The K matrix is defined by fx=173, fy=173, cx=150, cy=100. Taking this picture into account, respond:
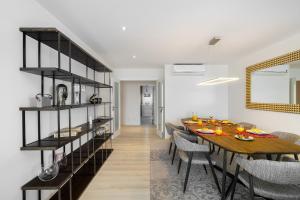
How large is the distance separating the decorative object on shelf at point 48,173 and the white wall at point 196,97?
4.10 meters

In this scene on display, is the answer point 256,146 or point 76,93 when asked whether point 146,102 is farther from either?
point 256,146

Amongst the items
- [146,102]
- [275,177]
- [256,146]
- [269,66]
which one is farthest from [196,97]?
[146,102]

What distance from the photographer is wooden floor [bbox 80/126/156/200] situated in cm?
238

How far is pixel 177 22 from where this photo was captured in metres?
2.53

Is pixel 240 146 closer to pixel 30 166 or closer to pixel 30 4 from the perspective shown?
pixel 30 166

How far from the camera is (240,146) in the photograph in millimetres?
2133

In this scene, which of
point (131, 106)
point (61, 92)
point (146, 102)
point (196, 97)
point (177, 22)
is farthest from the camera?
point (146, 102)

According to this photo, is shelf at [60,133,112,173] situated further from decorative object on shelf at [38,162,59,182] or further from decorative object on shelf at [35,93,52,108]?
decorative object on shelf at [35,93,52,108]

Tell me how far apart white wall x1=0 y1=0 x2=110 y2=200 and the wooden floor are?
851mm

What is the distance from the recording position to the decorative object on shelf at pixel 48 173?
5.99 ft

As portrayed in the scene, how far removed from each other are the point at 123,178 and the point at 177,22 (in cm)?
259

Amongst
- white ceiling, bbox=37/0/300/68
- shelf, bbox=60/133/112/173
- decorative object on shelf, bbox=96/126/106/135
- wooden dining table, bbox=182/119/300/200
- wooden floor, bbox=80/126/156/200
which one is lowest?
wooden floor, bbox=80/126/156/200

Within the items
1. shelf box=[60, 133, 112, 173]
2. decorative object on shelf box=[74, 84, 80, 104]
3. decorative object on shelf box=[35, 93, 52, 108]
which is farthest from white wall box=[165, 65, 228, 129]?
decorative object on shelf box=[35, 93, 52, 108]

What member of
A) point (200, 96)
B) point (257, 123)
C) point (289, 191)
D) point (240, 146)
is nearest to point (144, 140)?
point (200, 96)
